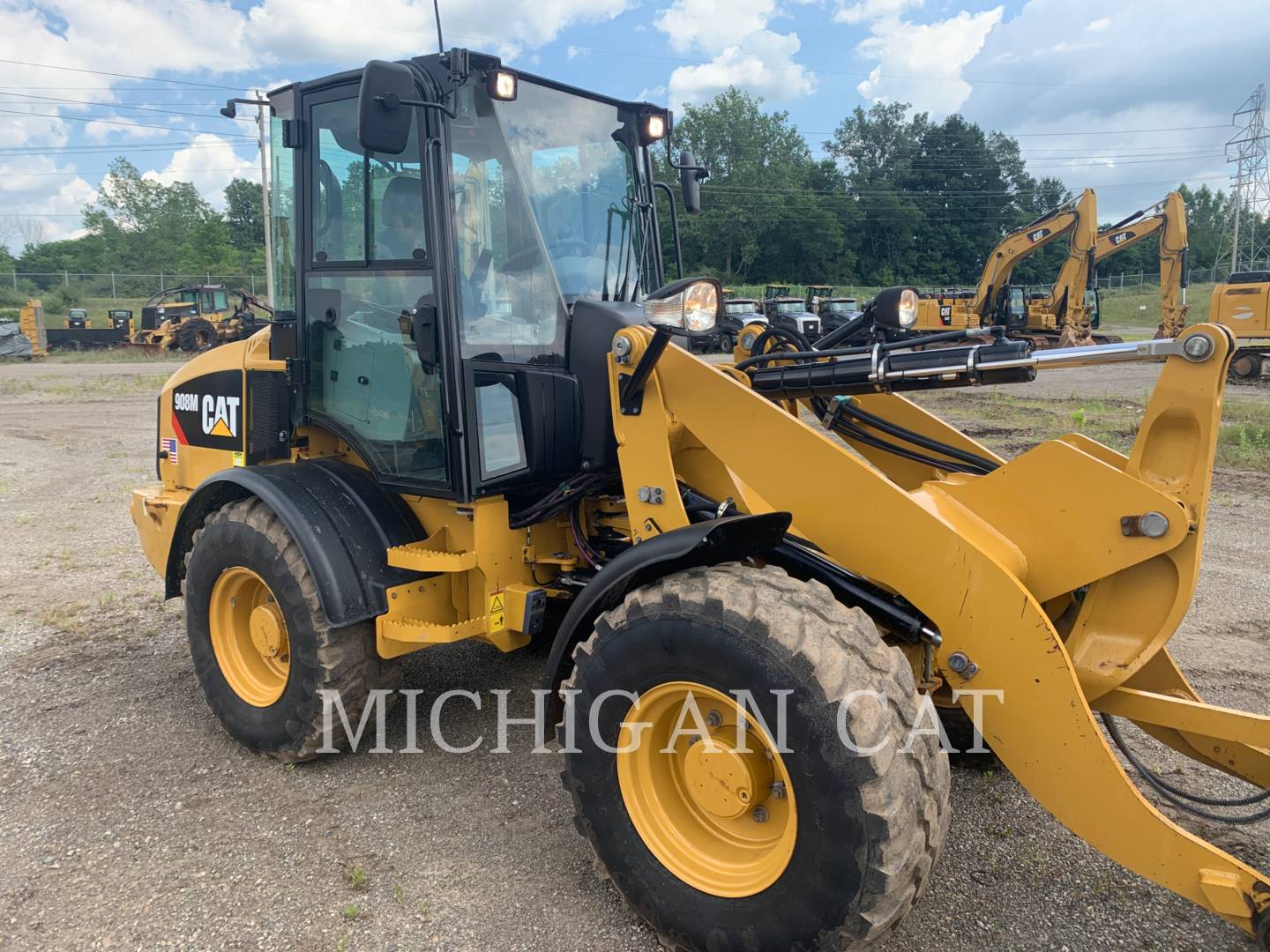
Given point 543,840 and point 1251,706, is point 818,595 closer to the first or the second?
point 543,840

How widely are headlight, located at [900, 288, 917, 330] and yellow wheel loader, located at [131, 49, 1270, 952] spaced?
0.8 inches

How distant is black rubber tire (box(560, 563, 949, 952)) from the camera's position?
2.27 meters

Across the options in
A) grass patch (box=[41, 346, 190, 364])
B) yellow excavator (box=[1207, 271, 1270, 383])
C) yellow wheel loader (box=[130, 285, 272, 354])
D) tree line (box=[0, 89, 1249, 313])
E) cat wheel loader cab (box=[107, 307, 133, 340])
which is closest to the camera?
yellow excavator (box=[1207, 271, 1270, 383])

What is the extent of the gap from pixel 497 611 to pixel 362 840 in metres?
0.98

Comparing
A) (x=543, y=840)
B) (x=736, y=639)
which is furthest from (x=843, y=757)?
(x=543, y=840)

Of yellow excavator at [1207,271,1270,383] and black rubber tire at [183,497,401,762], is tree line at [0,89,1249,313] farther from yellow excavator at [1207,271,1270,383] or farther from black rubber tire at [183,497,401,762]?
black rubber tire at [183,497,401,762]

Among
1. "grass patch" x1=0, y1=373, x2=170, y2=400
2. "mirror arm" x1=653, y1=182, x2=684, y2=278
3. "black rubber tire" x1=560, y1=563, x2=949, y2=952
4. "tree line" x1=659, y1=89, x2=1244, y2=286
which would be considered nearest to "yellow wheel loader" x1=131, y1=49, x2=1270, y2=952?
"black rubber tire" x1=560, y1=563, x2=949, y2=952

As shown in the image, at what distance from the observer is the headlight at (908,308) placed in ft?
10.4

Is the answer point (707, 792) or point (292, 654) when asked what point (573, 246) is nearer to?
point (292, 654)

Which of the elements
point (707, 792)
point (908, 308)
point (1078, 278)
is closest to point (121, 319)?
point (1078, 278)

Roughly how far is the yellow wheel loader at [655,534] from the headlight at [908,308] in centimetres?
2

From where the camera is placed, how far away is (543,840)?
326 cm

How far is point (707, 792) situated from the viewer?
2660 millimetres

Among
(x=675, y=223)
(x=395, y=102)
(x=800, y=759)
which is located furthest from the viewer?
(x=675, y=223)
